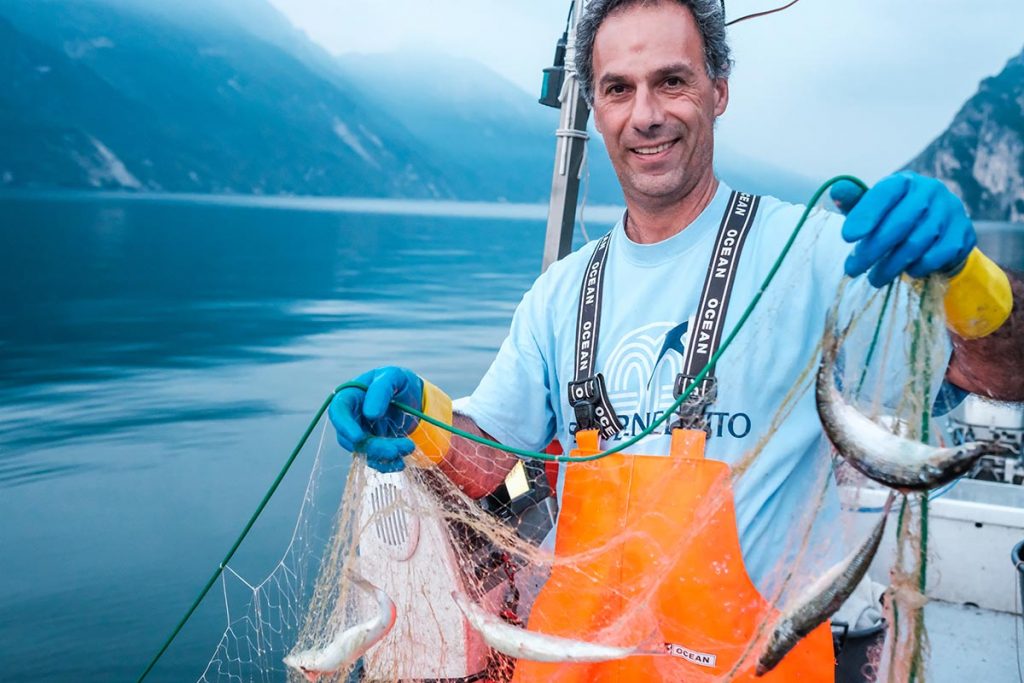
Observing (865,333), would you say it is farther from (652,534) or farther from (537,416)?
(537,416)

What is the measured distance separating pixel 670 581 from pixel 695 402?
1.36 feet

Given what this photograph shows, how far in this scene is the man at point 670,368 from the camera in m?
1.82

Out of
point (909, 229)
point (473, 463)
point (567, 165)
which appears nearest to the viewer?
point (909, 229)

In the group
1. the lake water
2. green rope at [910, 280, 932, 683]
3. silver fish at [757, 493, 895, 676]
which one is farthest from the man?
the lake water

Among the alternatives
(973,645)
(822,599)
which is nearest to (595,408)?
(822,599)

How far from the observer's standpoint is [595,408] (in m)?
2.09

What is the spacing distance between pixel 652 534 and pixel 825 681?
1.63ft

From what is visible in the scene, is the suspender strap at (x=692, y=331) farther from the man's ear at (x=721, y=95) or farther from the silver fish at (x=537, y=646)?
the silver fish at (x=537, y=646)

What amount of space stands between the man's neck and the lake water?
423 cm

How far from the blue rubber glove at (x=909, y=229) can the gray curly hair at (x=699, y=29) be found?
0.75 meters

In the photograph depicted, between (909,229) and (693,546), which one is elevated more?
(909,229)

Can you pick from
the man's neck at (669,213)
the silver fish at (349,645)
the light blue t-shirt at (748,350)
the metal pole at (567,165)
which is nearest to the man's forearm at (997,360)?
the light blue t-shirt at (748,350)

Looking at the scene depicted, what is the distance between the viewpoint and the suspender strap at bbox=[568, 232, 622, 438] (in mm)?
2084

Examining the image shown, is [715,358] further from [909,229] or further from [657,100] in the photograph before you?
[657,100]
